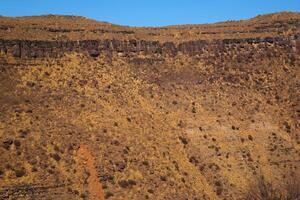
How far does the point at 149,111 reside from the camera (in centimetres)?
5044

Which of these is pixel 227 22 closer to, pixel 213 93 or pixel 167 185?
pixel 213 93

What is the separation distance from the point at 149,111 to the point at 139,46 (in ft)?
26.7

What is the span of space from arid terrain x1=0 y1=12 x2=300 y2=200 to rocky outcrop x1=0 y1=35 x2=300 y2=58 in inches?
3.9

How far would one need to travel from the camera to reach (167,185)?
4312cm

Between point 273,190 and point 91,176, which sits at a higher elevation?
point 91,176

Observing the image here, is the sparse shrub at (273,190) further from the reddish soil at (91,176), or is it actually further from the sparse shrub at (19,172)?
the sparse shrub at (19,172)

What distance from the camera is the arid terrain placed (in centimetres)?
4184

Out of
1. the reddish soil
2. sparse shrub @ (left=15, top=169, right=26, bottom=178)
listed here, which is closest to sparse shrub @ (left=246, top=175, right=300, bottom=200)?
the reddish soil

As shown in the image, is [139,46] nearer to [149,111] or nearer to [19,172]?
[149,111]

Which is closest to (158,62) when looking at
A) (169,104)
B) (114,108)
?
(169,104)

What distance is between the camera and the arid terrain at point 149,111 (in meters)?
41.8

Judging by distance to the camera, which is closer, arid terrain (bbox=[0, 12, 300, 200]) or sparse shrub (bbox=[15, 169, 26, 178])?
sparse shrub (bbox=[15, 169, 26, 178])

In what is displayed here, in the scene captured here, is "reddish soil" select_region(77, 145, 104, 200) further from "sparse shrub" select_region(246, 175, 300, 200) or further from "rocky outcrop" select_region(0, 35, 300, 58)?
"rocky outcrop" select_region(0, 35, 300, 58)

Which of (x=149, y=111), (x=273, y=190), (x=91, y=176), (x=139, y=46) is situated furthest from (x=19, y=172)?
(x=139, y=46)
